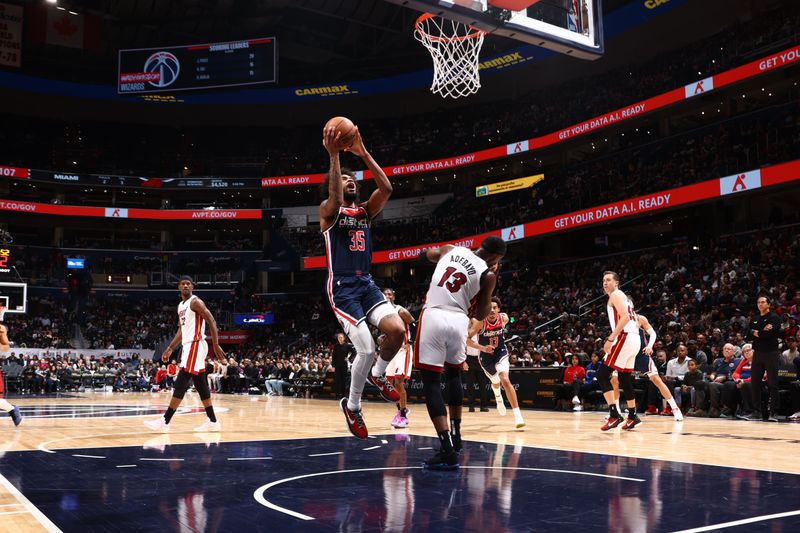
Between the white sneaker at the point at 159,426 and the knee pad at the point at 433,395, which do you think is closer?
the knee pad at the point at 433,395

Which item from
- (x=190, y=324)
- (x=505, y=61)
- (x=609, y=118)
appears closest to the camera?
(x=190, y=324)

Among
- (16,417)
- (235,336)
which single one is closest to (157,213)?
(235,336)

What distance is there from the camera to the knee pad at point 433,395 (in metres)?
5.44

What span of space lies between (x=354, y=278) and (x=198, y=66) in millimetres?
29480

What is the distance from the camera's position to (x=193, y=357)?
9.07m

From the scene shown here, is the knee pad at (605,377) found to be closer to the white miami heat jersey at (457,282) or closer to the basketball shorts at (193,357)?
the white miami heat jersey at (457,282)

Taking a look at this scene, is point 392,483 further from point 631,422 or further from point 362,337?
point 631,422

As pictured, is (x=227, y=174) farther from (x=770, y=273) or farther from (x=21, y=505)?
(x=21, y=505)

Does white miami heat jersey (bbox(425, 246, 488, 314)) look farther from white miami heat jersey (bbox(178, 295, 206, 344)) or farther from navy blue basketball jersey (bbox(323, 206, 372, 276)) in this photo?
white miami heat jersey (bbox(178, 295, 206, 344))

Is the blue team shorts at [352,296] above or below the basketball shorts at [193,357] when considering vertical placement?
above

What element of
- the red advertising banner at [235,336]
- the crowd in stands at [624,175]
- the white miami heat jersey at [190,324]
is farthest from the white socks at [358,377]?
the red advertising banner at [235,336]

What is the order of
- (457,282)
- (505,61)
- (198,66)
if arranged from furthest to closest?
(505,61) → (198,66) → (457,282)

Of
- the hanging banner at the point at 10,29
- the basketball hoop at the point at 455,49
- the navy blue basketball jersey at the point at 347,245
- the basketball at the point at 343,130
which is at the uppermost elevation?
the hanging banner at the point at 10,29

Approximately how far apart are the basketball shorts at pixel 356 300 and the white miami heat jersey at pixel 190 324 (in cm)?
414
